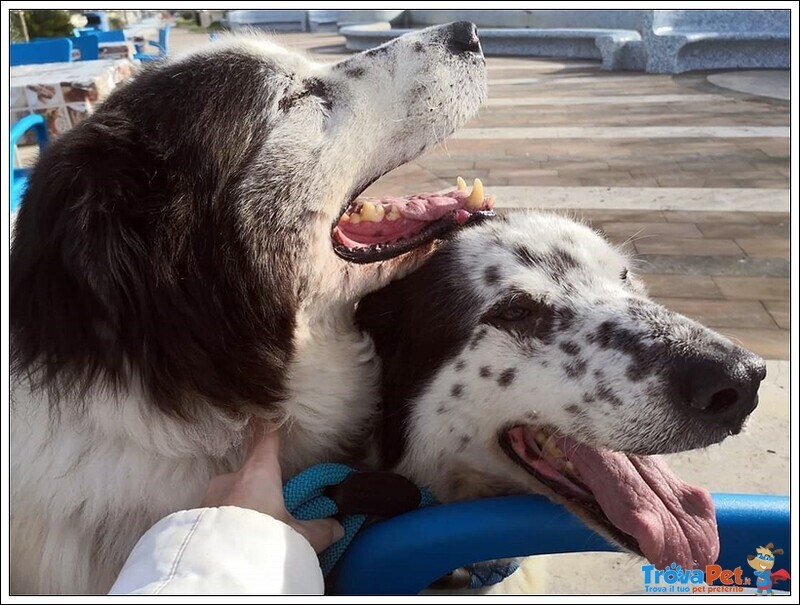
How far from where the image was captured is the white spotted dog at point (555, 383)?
4.69ft

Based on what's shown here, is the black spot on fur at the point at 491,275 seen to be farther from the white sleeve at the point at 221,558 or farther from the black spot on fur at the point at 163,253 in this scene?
the white sleeve at the point at 221,558

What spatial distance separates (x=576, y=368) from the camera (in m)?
1.54

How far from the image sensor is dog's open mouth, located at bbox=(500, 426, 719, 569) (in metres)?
1.42

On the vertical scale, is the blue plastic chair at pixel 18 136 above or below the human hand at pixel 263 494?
above

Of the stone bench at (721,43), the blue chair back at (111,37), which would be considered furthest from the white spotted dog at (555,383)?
the blue chair back at (111,37)

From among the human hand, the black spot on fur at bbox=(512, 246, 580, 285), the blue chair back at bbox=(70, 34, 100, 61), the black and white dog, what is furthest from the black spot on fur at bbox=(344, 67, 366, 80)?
the blue chair back at bbox=(70, 34, 100, 61)

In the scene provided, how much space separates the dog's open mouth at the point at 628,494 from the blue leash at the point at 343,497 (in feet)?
0.91

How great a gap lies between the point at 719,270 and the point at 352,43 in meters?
12.9

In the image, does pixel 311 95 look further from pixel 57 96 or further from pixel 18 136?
pixel 57 96

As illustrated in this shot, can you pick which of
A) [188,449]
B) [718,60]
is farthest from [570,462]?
[718,60]

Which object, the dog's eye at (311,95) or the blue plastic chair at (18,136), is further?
the blue plastic chair at (18,136)

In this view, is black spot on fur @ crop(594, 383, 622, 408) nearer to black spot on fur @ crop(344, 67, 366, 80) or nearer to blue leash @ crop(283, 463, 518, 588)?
blue leash @ crop(283, 463, 518, 588)

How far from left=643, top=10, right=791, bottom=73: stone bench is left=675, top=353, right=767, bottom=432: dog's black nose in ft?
36.2

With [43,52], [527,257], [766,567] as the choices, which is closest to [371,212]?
[527,257]
